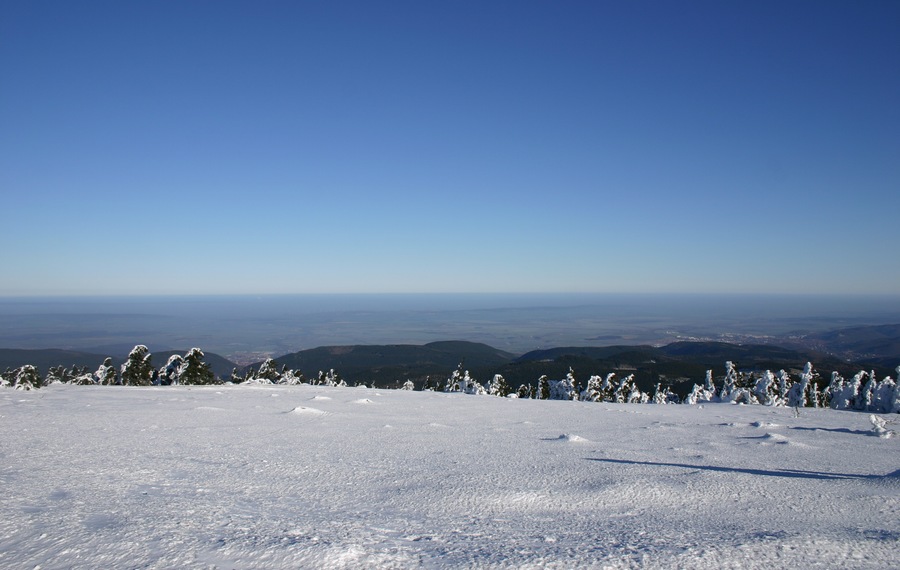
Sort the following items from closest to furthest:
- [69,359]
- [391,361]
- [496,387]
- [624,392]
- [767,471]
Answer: [767,471]
[496,387]
[624,392]
[69,359]
[391,361]

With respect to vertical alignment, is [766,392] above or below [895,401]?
below

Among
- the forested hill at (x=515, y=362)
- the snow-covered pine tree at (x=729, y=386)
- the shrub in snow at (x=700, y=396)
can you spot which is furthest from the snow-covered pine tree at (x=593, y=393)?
the forested hill at (x=515, y=362)

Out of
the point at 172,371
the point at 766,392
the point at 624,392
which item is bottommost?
the point at 624,392

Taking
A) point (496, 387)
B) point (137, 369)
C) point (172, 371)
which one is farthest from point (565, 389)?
point (137, 369)

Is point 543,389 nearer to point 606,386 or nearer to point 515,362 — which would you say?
point 606,386

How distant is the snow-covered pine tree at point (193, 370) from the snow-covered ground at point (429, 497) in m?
35.7

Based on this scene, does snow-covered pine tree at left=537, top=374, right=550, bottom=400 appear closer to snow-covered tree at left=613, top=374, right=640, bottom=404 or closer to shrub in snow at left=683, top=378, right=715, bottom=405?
snow-covered tree at left=613, top=374, right=640, bottom=404

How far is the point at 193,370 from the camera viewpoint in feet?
159

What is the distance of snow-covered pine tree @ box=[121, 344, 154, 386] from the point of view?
5128cm

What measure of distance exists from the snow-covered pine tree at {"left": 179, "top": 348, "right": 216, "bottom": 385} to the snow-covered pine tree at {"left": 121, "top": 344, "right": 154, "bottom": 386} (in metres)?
6.66

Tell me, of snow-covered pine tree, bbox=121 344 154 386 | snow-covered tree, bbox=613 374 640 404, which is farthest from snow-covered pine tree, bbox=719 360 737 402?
snow-covered pine tree, bbox=121 344 154 386

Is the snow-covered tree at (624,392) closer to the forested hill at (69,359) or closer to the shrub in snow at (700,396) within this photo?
the shrub in snow at (700,396)

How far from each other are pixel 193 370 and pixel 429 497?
49991 mm

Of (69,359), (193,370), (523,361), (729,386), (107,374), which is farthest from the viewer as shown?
(523,361)
